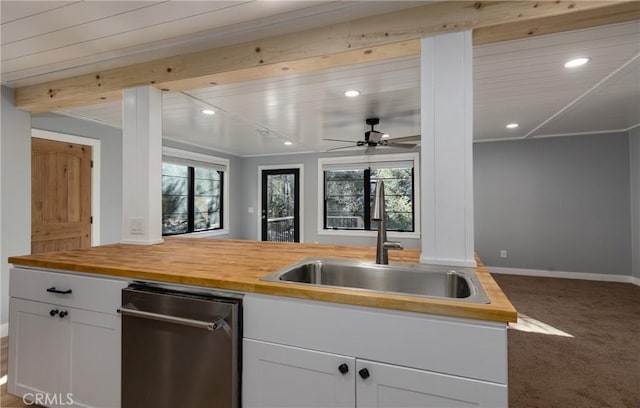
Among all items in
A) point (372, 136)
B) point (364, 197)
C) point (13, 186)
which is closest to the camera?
point (13, 186)

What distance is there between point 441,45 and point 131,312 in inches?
77.3

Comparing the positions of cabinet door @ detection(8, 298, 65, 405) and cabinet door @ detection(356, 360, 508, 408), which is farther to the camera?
cabinet door @ detection(8, 298, 65, 405)

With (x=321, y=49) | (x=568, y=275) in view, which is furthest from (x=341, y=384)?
(x=568, y=275)

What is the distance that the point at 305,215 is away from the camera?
603 cm

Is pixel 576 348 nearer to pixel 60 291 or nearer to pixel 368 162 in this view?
pixel 60 291

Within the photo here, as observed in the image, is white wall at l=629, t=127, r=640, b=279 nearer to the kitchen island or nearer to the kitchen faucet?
the kitchen island

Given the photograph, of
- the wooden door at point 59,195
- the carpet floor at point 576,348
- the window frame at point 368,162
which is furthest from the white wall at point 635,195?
the wooden door at point 59,195

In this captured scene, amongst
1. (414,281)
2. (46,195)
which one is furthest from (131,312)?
(46,195)

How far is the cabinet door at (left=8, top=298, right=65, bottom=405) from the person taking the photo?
5.17 feet

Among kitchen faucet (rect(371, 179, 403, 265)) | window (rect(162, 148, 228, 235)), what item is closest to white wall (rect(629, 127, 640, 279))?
kitchen faucet (rect(371, 179, 403, 265))

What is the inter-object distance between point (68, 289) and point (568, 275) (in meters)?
6.04

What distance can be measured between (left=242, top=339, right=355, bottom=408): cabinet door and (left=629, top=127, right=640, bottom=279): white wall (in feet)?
17.5

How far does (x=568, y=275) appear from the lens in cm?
459

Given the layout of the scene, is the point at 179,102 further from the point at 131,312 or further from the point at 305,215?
Result: the point at 305,215
